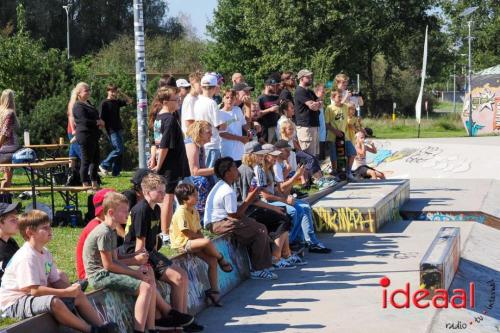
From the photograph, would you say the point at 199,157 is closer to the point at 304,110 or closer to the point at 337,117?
the point at 304,110

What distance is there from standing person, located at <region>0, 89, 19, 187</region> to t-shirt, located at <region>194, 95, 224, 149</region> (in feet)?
8.79

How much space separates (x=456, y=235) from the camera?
9125 mm

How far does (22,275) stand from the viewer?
5.12m

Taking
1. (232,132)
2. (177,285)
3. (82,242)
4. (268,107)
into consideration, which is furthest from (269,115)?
(82,242)

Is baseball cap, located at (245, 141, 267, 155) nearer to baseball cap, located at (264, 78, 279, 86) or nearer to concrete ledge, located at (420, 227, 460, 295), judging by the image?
concrete ledge, located at (420, 227, 460, 295)

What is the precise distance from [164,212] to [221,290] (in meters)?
1.14

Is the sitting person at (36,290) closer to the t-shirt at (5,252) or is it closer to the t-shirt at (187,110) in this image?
the t-shirt at (5,252)

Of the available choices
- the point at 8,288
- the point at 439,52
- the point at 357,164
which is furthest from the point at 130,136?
the point at 439,52

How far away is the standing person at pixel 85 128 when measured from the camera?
11.3m

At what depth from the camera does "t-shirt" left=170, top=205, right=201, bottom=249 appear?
288 inches

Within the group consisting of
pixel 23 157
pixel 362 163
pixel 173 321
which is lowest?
pixel 173 321

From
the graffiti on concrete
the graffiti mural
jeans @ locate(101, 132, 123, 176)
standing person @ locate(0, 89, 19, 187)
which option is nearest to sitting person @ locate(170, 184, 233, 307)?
standing person @ locate(0, 89, 19, 187)

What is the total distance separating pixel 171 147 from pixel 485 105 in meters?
36.3

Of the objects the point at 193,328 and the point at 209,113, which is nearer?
the point at 193,328
